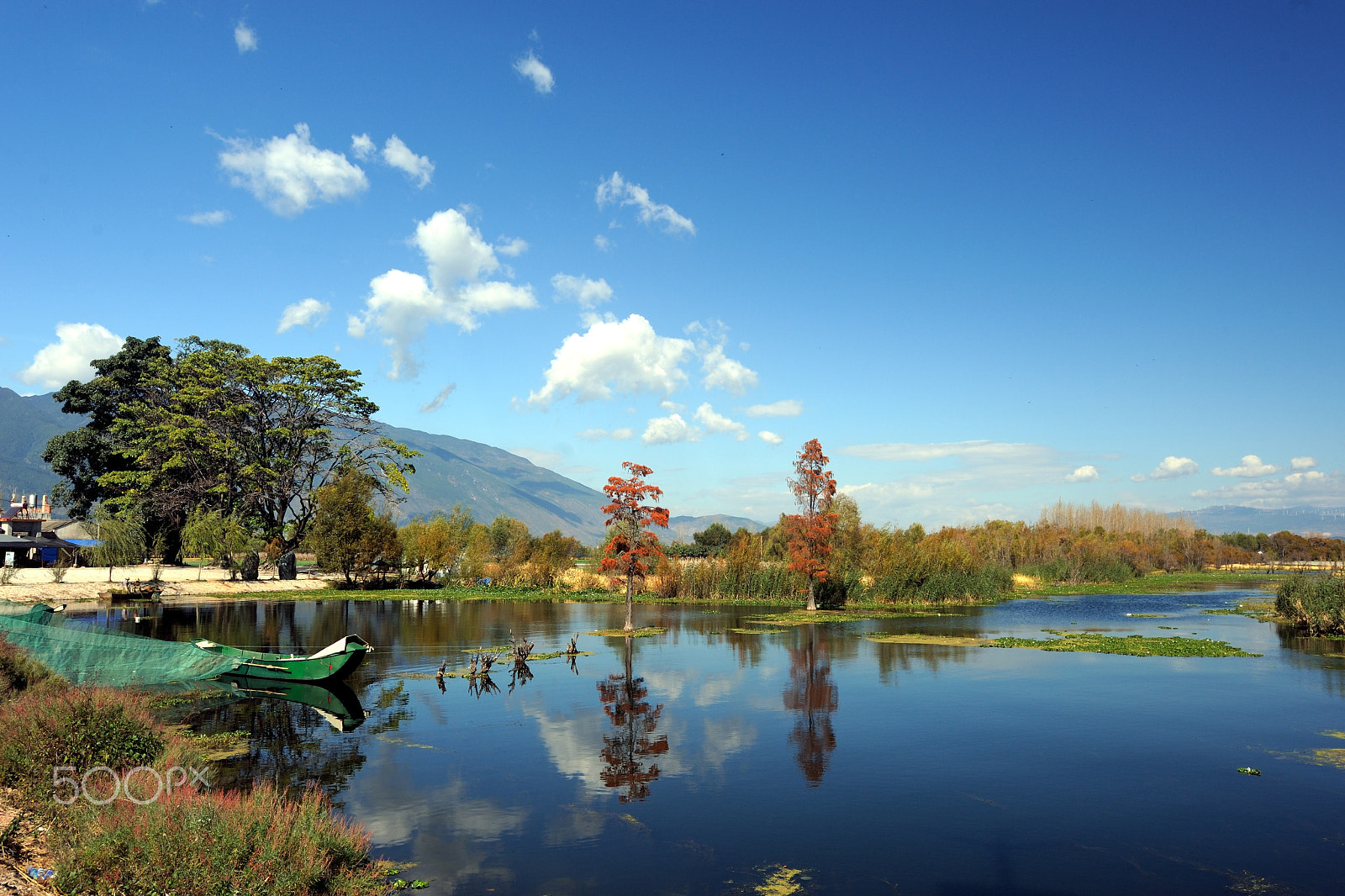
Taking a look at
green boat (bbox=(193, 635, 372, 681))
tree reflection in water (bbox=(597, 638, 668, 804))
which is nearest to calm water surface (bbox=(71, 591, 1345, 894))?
tree reflection in water (bbox=(597, 638, 668, 804))

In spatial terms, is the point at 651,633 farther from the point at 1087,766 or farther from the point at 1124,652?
the point at 1087,766

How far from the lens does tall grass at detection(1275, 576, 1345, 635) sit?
3997cm

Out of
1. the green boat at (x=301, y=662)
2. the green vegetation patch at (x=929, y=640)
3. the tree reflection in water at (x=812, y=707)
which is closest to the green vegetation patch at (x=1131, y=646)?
the green vegetation patch at (x=929, y=640)

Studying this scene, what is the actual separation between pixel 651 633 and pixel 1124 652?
22.0 metres

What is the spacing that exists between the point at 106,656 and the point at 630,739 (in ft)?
44.7

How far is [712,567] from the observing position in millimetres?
64375

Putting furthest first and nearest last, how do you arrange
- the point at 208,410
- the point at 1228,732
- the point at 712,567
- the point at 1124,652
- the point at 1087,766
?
the point at 208,410
the point at 712,567
the point at 1124,652
the point at 1228,732
the point at 1087,766

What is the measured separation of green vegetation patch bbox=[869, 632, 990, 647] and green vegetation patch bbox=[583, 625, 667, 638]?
1123 cm

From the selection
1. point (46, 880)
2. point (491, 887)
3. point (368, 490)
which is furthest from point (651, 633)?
point (368, 490)

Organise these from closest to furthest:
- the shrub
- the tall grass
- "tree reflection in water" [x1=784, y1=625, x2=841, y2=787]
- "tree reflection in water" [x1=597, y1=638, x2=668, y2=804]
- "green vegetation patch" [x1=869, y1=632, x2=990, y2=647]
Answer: the shrub → "tree reflection in water" [x1=597, y1=638, x2=668, y2=804] → "tree reflection in water" [x1=784, y1=625, x2=841, y2=787] → "green vegetation patch" [x1=869, y1=632, x2=990, y2=647] → the tall grass

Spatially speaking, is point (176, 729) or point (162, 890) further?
point (176, 729)

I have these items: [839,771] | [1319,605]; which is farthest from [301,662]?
[1319,605]

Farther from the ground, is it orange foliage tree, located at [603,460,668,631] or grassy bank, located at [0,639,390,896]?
orange foliage tree, located at [603,460,668,631]

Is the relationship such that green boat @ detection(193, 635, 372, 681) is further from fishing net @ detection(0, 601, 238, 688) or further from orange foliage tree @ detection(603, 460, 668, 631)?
orange foliage tree @ detection(603, 460, 668, 631)
